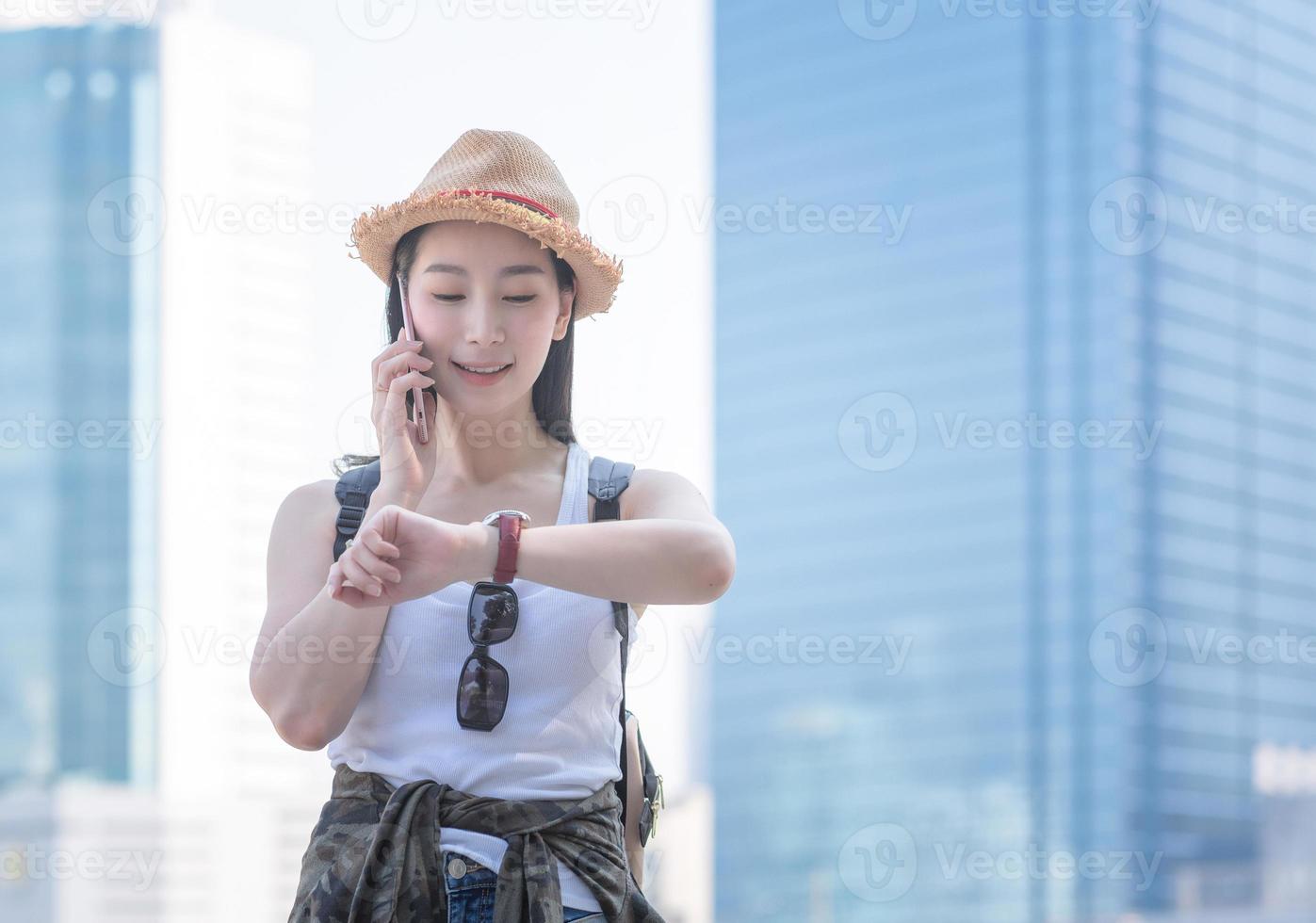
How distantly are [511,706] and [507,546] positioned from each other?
329 millimetres

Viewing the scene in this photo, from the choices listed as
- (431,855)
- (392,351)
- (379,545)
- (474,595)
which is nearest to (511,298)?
(392,351)

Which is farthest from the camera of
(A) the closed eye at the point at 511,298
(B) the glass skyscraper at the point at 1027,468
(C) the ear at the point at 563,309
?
(B) the glass skyscraper at the point at 1027,468

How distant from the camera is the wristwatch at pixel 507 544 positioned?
1.98 m

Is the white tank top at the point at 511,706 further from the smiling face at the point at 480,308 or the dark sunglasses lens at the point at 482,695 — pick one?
the smiling face at the point at 480,308

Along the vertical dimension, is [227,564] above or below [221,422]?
below

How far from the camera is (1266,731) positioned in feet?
275

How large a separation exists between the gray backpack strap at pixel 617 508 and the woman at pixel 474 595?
0.7 inches

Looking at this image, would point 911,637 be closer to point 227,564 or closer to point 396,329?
point 227,564

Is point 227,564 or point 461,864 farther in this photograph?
point 227,564

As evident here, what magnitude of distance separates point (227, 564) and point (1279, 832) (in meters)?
59.2

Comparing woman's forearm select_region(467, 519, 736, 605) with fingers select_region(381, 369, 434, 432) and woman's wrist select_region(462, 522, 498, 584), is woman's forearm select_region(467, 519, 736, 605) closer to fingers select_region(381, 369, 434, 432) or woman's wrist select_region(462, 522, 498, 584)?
woman's wrist select_region(462, 522, 498, 584)

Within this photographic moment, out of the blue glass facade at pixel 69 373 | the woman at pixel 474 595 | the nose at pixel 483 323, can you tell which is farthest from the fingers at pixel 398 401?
the blue glass facade at pixel 69 373

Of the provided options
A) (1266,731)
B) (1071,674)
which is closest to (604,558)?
(1071,674)

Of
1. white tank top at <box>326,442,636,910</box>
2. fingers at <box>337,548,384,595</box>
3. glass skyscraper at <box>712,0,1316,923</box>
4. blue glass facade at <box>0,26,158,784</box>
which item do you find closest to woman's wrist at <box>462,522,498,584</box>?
fingers at <box>337,548,384,595</box>
